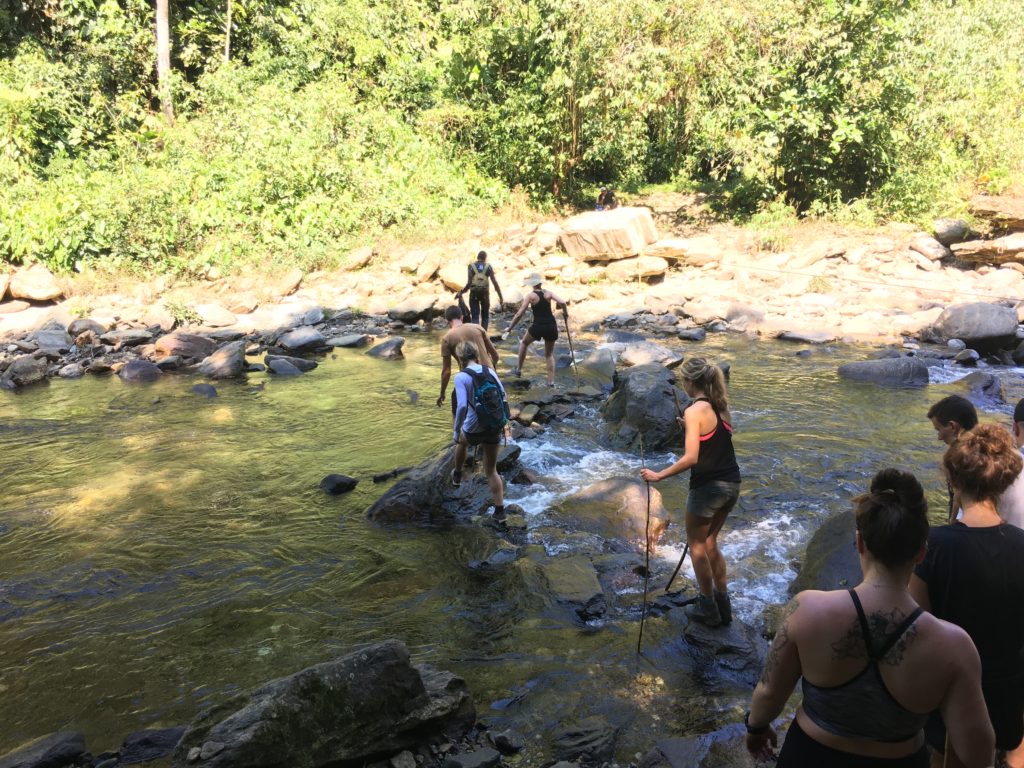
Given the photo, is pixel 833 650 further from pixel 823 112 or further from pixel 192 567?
pixel 823 112

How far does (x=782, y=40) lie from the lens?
68.5 feet

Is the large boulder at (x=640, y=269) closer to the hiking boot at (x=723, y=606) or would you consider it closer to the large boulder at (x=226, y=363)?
the large boulder at (x=226, y=363)

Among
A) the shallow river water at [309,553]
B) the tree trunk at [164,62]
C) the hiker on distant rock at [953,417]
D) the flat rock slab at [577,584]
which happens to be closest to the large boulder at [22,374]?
the shallow river water at [309,553]

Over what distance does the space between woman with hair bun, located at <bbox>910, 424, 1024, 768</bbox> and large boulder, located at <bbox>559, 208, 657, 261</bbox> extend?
17.9 meters

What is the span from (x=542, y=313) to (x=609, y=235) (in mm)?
9240

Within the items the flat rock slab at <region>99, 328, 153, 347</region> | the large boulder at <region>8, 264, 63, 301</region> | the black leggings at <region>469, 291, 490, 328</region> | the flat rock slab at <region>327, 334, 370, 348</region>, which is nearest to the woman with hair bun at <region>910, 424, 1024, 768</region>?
the black leggings at <region>469, 291, 490, 328</region>

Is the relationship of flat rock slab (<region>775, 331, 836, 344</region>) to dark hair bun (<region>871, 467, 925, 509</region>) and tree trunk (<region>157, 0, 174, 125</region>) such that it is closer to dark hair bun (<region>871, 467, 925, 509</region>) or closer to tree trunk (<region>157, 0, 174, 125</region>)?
dark hair bun (<region>871, 467, 925, 509</region>)

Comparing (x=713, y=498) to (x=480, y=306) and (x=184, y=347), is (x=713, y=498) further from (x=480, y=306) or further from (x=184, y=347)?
(x=184, y=347)

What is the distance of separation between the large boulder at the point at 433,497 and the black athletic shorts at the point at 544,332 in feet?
13.0

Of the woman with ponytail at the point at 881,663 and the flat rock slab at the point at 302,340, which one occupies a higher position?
the woman with ponytail at the point at 881,663

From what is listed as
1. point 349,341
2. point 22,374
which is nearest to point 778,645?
point 349,341

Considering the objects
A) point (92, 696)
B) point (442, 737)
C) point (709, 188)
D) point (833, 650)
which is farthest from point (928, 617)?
point (709, 188)

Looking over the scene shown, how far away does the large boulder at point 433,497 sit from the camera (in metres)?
7.80

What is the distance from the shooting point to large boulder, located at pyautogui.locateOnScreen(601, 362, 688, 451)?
972cm
